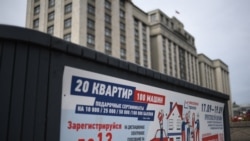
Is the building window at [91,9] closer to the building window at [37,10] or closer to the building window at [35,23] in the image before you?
the building window at [35,23]

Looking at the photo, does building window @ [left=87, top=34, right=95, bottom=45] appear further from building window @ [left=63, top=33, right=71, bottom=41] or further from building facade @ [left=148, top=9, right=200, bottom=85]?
building facade @ [left=148, top=9, right=200, bottom=85]

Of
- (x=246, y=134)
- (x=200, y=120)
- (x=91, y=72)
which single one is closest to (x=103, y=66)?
(x=91, y=72)

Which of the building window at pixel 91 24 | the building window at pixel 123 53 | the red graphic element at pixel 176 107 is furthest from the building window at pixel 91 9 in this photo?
the red graphic element at pixel 176 107

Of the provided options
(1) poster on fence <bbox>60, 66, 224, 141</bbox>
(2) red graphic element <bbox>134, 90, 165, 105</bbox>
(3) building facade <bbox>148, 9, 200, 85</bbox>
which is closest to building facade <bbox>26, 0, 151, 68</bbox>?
(3) building facade <bbox>148, 9, 200, 85</bbox>

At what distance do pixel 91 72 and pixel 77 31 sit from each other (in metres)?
37.2

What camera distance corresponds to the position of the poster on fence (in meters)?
3.95

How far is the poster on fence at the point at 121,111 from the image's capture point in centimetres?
395

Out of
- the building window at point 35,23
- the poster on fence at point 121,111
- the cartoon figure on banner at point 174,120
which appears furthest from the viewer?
the building window at point 35,23

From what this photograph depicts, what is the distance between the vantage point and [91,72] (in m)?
4.31

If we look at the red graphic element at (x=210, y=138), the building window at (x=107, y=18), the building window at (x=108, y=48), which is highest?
the building window at (x=107, y=18)

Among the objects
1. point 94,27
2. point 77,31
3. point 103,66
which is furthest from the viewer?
point 94,27

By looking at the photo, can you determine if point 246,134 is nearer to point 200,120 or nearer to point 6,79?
point 200,120

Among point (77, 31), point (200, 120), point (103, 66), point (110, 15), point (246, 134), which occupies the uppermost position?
point (110, 15)

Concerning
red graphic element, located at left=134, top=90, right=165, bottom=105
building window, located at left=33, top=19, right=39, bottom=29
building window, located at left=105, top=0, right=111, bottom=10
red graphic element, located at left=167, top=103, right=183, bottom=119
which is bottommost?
red graphic element, located at left=167, top=103, right=183, bottom=119
